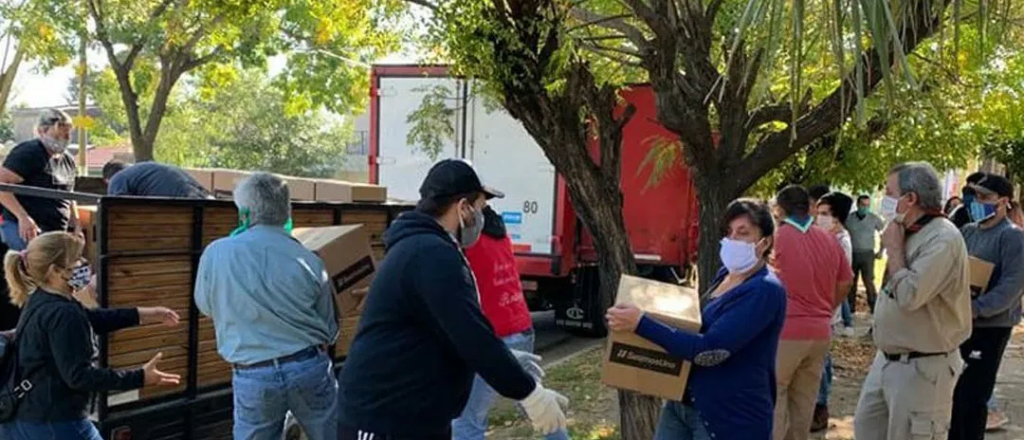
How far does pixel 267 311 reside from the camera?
3.74 meters

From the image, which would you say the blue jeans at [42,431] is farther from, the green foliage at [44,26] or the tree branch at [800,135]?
the green foliage at [44,26]

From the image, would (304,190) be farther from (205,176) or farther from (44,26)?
(44,26)

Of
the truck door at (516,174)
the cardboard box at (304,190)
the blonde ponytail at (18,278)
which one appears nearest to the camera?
the blonde ponytail at (18,278)

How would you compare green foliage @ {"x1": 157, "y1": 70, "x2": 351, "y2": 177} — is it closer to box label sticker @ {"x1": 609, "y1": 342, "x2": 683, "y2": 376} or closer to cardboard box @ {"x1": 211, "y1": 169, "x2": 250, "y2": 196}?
cardboard box @ {"x1": 211, "y1": 169, "x2": 250, "y2": 196}

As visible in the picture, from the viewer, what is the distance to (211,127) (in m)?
39.8

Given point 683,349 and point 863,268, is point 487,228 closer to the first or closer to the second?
point 683,349

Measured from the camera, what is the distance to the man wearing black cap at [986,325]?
5.15 metres

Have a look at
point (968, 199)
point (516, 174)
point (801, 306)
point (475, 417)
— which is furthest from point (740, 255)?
point (516, 174)

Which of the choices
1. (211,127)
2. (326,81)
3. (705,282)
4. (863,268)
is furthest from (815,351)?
(211,127)

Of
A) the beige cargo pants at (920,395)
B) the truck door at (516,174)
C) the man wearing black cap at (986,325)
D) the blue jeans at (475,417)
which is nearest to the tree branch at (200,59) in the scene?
the truck door at (516,174)

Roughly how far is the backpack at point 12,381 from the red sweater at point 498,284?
203cm

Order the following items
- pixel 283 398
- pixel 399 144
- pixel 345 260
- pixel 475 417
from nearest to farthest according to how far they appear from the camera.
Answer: pixel 283 398 → pixel 345 260 → pixel 475 417 → pixel 399 144

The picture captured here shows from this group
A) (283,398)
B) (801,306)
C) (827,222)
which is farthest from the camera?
(827,222)

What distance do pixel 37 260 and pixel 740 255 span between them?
276 cm
